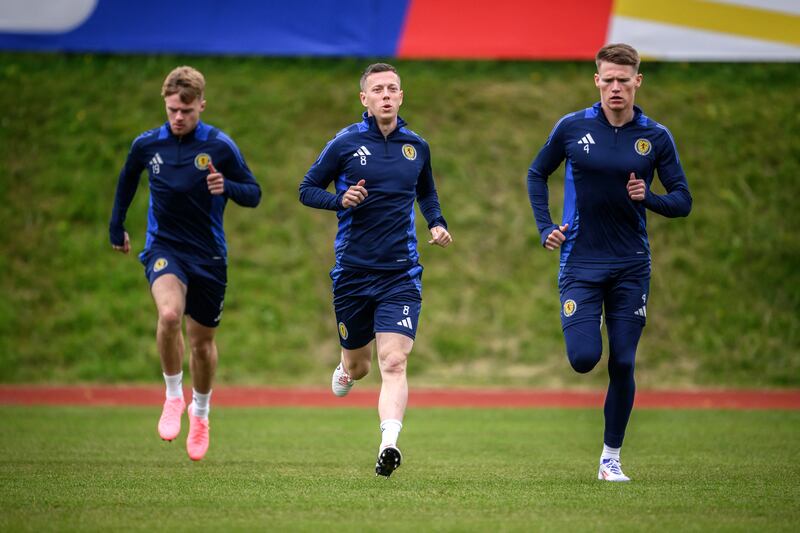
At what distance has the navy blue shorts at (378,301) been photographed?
6.95m

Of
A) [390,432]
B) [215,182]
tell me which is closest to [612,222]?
[390,432]

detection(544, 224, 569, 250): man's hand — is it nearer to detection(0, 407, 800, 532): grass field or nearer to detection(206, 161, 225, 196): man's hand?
detection(0, 407, 800, 532): grass field

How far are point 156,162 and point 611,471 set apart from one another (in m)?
3.80

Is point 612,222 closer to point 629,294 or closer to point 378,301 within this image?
point 629,294

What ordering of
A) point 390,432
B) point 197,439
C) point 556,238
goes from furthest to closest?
point 197,439 → point 556,238 → point 390,432

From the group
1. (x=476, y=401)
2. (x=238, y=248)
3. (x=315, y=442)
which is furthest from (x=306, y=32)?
(x=315, y=442)

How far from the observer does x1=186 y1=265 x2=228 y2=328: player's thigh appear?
304 inches

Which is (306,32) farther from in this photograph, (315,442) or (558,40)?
(315,442)

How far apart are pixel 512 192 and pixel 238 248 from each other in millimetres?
4542

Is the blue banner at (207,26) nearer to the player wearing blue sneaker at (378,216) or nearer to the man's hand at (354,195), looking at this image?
the player wearing blue sneaker at (378,216)

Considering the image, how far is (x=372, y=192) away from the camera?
708 cm

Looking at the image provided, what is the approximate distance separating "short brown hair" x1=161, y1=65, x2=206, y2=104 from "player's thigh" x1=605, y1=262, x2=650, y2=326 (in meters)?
3.16

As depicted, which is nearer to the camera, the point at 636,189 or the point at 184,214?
the point at 636,189

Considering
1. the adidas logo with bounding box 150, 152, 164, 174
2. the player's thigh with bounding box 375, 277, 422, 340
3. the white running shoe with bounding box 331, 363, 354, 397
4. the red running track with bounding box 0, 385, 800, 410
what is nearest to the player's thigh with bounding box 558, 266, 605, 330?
the player's thigh with bounding box 375, 277, 422, 340
